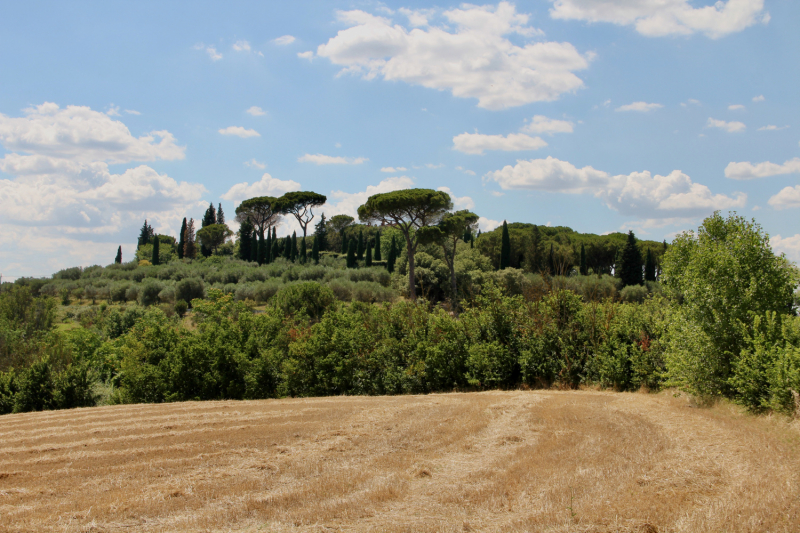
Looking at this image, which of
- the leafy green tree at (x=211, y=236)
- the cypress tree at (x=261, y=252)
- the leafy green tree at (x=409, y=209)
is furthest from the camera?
the leafy green tree at (x=211, y=236)

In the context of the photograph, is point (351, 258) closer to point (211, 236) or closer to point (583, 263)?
point (583, 263)

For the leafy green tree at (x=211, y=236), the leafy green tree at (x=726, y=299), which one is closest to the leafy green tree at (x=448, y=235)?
the leafy green tree at (x=726, y=299)

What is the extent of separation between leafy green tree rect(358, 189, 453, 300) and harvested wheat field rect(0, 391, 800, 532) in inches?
1442

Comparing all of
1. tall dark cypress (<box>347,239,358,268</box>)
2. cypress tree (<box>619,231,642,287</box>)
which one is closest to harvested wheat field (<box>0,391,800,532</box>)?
cypress tree (<box>619,231,642,287</box>)

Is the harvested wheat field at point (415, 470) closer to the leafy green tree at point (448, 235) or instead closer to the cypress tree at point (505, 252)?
the leafy green tree at point (448, 235)

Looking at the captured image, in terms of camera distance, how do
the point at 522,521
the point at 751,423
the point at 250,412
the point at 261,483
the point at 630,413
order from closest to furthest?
the point at 522,521 < the point at 261,483 < the point at 751,423 < the point at 630,413 < the point at 250,412

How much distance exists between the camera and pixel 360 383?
2084 centimetres

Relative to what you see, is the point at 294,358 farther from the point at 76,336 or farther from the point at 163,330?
the point at 76,336

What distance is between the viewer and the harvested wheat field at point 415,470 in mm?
6500

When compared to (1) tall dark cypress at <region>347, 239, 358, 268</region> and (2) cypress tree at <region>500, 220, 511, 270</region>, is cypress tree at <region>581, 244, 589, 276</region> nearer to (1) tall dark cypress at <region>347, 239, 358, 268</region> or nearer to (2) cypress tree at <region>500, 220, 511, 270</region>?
(2) cypress tree at <region>500, 220, 511, 270</region>

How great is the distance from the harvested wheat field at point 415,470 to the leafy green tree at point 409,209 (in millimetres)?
36614

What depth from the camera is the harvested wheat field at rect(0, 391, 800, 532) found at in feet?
21.3

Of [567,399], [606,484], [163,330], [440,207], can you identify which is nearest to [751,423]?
[567,399]

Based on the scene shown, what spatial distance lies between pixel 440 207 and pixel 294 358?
31162 mm
